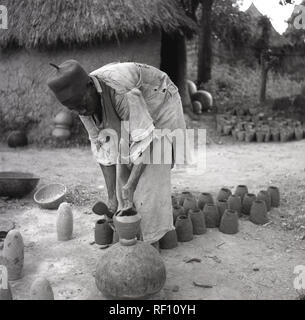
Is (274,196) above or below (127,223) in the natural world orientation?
below

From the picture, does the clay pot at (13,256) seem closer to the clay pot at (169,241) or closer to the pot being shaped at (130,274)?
the pot being shaped at (130,274)

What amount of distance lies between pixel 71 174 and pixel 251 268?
3.61 metres

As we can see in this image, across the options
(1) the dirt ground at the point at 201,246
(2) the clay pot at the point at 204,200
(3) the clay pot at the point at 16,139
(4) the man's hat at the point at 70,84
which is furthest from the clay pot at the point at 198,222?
(3) the clay pot at the point at 16,139

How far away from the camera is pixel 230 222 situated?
4203 mm

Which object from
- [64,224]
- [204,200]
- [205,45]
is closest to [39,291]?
[64,224]

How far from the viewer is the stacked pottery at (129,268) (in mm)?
2848

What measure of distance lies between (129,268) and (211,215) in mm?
1665

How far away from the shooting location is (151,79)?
11.2 feet

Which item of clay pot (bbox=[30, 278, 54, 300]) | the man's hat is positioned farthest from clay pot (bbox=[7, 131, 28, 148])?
clay pot (bbox=[30, 278, 54, 300])

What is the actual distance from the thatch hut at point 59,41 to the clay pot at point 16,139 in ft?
0.77

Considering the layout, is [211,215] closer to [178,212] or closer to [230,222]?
[230,222]

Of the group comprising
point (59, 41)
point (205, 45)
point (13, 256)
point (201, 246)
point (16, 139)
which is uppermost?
point (205, 45)

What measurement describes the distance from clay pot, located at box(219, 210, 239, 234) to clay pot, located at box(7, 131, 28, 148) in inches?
210

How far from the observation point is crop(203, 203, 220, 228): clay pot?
434 centimetres
